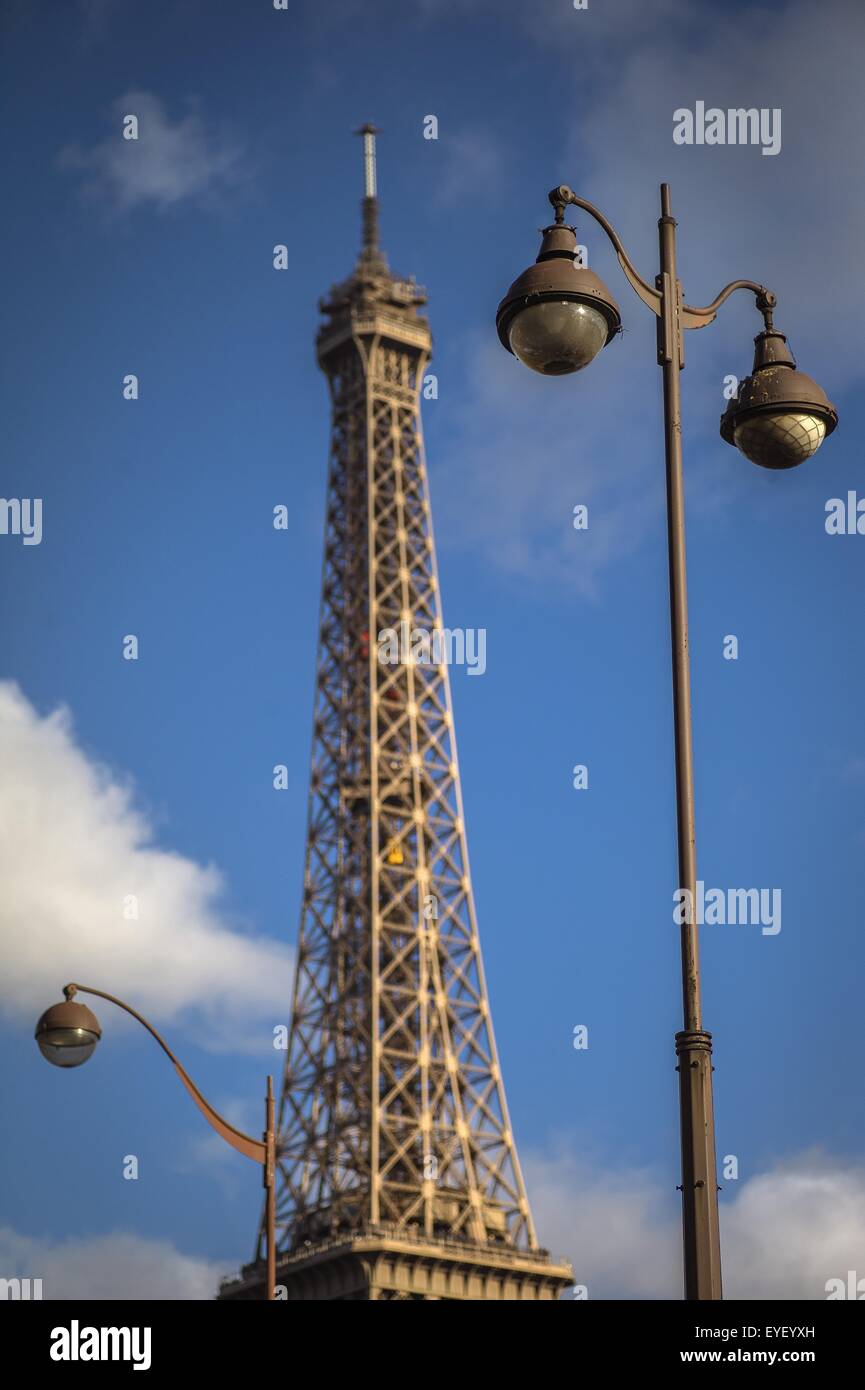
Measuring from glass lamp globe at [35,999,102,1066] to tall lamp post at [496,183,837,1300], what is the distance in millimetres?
10934

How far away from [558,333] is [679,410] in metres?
1.10

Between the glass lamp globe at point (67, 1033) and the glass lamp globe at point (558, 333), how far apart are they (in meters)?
11.2

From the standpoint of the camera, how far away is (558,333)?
18.0m

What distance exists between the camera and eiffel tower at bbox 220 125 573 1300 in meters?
104

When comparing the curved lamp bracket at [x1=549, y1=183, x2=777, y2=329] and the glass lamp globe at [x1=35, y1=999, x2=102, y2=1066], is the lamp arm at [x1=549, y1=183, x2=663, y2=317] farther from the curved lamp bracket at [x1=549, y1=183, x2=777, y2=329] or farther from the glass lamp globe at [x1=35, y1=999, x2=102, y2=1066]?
the glass lamp globe at [x1=35, y1=999, x2=102, y2=1066]

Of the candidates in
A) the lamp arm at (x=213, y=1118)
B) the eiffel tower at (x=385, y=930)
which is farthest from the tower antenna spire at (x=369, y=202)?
the lamp arm at (x=213, y=1118)

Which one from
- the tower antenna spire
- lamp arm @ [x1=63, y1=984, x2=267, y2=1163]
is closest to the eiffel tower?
the tower antenna spire

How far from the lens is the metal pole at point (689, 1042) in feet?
53.5

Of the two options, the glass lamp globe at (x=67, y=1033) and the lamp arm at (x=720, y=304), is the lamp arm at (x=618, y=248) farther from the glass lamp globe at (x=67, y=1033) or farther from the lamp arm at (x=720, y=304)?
the glass lamp globe at (x=67, y=1033)

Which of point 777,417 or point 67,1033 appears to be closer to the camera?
point 777,417

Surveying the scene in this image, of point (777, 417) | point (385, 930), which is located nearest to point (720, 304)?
point (777, 417)

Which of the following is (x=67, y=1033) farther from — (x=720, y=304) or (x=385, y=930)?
(x=385, y=930)
